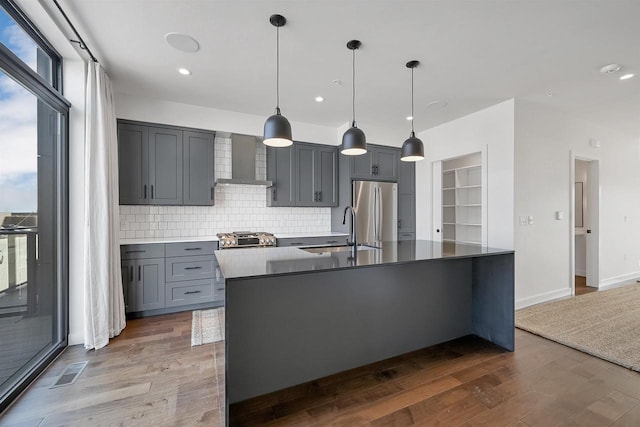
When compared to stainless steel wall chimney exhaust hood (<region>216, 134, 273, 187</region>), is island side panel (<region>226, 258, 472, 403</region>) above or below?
below

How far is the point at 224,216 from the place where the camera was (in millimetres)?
4219

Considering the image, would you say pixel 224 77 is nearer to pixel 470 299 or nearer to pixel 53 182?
pixel 53 182

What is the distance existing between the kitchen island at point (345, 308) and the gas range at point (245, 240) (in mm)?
1335

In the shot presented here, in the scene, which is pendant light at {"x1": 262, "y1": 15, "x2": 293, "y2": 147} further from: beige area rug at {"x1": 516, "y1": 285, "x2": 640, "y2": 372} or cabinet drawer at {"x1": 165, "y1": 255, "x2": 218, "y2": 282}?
beige area rug at {"x1": 516, "y1": 285, "x2": 640, "y2": 372}

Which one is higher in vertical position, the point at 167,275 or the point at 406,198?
the point at 406,198

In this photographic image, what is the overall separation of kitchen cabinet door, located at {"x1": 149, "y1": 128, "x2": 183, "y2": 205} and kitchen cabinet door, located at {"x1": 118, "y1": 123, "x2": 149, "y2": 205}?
2.6 inches

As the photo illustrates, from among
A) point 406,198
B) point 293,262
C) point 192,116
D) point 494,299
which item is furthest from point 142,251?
point 406,198

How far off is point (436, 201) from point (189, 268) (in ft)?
13.0

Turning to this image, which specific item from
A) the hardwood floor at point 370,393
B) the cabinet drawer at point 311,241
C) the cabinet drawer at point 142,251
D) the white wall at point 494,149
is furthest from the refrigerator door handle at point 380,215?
the cabinet drawer at point 142,251

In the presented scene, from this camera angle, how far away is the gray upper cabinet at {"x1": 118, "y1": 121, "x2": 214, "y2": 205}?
11.5 ft

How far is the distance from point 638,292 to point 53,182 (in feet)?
25.3

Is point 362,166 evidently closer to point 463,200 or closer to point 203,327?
point 463,200

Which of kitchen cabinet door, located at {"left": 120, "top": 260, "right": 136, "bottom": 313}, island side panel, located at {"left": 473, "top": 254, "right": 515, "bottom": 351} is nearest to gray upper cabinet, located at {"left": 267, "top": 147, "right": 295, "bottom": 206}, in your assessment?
kitchen cabinet door, located at {"left": 120, "top": 260, "right": 136, "bottom": 313}

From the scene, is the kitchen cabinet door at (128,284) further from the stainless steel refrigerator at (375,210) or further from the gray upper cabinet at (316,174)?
the stainless steel refrigerator at (375,210)
